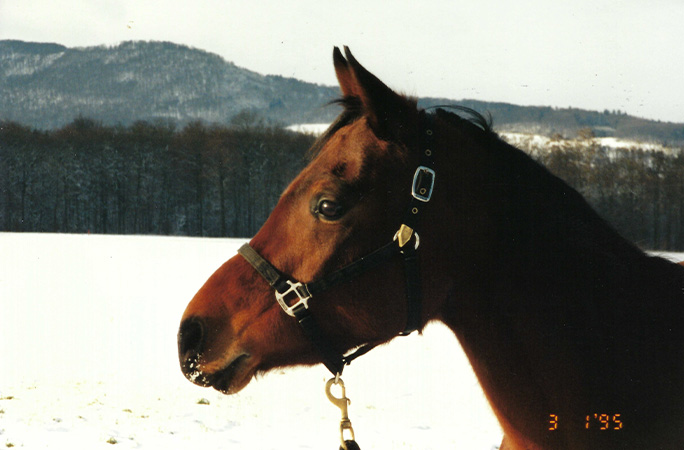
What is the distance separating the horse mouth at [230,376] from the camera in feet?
6.91

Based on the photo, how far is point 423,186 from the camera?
2080 mm

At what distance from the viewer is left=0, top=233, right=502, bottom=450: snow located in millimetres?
6766

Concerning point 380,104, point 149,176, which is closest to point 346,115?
point 380,104

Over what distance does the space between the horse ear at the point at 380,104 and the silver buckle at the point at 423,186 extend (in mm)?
213

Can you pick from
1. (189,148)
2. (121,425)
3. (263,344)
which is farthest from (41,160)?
(263,344)

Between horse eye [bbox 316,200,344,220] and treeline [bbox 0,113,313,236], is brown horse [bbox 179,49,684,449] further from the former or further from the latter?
treeline [bbox 0,113,313,236]

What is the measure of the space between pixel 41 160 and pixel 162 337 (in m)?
35.3

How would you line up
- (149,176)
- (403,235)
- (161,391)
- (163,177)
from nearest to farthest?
(403,235)
(161,391)
(149,176)
(163,177)

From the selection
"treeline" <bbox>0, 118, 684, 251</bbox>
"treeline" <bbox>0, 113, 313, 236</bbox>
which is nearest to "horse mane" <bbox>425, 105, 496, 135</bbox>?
"treeline" <bbox>0, 118, 684, 251</bbox>

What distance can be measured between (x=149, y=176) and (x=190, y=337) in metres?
45.5

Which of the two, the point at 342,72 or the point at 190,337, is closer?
the point at 190,337

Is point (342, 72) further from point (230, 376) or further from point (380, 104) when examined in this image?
point (230, 376)

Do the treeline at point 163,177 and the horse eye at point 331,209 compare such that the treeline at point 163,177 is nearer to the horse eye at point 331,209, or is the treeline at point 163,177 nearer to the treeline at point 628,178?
the treeline at point 628,178

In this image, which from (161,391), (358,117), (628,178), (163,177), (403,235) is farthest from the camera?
(163,177)
